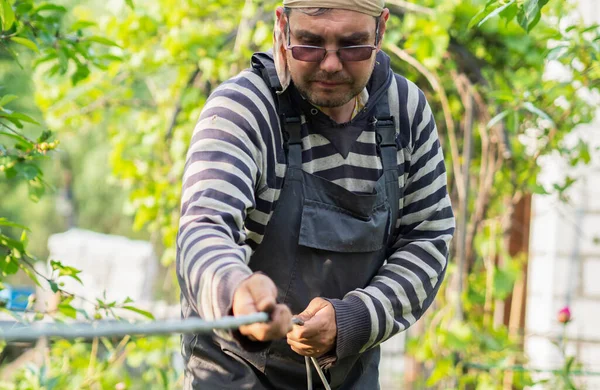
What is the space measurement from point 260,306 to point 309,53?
0.69m

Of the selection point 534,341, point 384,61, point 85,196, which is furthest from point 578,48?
point 85,196

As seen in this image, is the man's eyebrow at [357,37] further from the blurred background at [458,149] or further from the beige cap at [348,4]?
the blurred background at [458,149]

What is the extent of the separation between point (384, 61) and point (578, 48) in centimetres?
115

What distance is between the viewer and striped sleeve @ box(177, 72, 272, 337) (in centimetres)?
155

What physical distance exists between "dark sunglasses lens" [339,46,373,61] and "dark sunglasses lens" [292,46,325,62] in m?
0.04

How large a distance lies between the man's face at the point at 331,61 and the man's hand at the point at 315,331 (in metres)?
0.44

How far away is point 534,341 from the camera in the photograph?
5668mm

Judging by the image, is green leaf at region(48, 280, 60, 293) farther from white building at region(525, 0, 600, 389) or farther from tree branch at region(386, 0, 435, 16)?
white building at region(525, 0, 600, 389)

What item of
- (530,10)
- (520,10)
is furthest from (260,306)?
(520,10)

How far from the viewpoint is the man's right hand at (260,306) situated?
1452 millimetres

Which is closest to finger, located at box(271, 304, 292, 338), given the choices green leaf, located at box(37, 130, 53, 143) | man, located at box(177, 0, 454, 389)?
man, located at box(177, 0, 454, 389)

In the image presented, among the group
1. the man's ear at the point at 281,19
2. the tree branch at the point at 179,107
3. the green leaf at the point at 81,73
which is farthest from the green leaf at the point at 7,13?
the tree branch at the point at 179,107

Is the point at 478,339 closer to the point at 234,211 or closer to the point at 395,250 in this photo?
the point at 395,250

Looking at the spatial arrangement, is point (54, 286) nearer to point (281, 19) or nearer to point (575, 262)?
point (281, 19)
